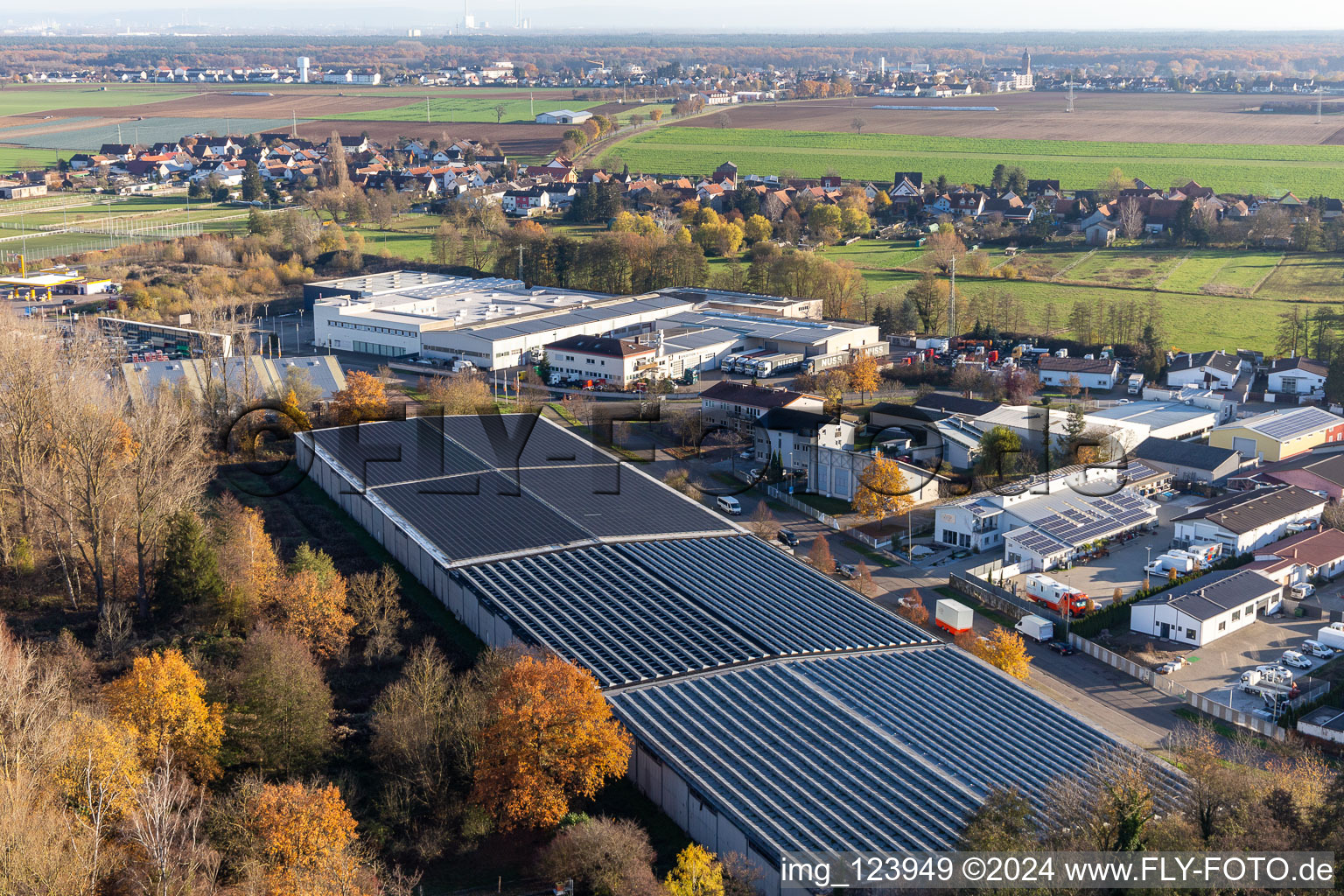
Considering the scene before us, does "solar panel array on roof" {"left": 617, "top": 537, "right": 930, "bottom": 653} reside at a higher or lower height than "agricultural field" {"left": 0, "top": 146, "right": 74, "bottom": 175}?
lower

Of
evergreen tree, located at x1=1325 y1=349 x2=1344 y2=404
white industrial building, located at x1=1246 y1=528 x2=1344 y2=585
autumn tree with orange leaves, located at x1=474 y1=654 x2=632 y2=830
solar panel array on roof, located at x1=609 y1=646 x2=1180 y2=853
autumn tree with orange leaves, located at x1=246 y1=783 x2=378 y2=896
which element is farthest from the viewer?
evergreen tree, located at x1=1325 y1=349 x2=1344 y2=404

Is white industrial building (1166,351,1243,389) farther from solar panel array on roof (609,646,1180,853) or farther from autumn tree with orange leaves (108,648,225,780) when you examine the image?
autumn tree with orange leaves (108,648,225,780)

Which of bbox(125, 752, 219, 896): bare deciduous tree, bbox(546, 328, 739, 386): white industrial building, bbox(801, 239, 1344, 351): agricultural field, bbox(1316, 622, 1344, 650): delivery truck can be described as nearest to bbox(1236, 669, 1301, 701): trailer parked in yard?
bbox(1316, 622, 1344, 650): delivery truck

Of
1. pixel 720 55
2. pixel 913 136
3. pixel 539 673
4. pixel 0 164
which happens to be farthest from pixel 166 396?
pixel 720 55

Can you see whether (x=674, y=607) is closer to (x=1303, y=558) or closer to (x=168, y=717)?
(x=168, y=717)

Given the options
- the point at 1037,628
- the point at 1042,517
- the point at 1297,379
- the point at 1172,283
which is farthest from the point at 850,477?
the point at 1172,283
